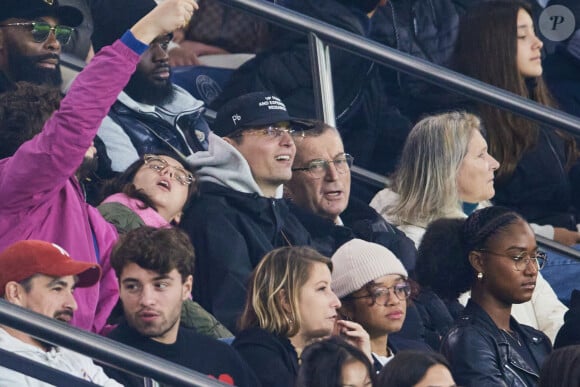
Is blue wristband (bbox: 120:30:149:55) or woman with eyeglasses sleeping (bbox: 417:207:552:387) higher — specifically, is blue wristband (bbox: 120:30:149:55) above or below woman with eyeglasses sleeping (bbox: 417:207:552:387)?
above

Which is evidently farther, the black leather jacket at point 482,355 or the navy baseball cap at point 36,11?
the navy baseball cap at point 36,11

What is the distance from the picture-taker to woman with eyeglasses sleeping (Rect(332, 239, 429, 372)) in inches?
225

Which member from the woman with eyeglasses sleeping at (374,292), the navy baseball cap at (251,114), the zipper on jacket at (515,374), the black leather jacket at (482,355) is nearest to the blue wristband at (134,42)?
the navy baseball cap at (251,114)

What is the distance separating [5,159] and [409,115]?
241 centimetres

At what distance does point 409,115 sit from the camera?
23.9 ft

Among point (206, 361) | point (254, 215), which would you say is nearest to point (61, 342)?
point (206, 361)

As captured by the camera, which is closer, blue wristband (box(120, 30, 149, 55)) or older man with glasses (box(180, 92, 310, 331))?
blue wristband (box(120, 30, 149, 55))

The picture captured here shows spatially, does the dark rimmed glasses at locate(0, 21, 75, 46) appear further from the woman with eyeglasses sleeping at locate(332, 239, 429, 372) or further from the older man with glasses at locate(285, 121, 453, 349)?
the woman with eyeglasses sleeping at locate(332, 239, 429, 372)

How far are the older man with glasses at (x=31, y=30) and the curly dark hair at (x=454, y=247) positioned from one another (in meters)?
1.32

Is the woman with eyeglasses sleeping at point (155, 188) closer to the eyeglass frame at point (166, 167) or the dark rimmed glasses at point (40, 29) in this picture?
the eyeglass frame at point (166, 167)

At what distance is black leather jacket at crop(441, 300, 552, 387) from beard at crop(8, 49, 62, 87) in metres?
1.50

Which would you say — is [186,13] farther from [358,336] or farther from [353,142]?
[353,142]

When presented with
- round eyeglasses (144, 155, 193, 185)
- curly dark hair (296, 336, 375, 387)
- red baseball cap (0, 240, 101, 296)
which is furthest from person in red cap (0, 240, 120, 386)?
round eyeglasses (144, 155, 193, 185)

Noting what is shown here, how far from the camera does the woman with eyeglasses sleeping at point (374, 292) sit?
5707 millimetres
